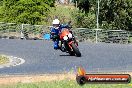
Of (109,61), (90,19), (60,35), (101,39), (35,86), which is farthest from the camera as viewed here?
(90,19)

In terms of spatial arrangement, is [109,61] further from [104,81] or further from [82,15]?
[82,15]

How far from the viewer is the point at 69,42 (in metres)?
20.5

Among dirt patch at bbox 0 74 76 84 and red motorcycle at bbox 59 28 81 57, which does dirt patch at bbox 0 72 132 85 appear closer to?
dirt patch at bbox 0 74 76 84

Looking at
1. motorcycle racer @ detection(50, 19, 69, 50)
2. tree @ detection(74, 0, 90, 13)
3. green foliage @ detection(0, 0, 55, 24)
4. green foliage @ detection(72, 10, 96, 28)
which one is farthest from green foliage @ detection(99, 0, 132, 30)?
motorcycle racer @ detection(50, 19, 69, 50)

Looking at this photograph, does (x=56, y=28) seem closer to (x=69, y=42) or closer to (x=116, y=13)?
(x=69, y=42)

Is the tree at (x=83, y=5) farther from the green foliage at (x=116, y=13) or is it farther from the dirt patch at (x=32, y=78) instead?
the dirt patch at (x=32, y=78)

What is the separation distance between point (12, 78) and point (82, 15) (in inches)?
1367

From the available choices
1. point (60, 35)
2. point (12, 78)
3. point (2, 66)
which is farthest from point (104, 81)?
point (60, 35)

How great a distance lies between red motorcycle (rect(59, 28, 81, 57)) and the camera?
2022cm

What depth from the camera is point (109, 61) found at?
18.4m

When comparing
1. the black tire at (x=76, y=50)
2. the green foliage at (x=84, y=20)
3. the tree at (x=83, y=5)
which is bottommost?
the green foliage at (x=84, y=20)

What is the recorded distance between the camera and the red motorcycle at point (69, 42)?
2022 centimetres

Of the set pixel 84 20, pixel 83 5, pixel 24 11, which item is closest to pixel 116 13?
pixel 84 20

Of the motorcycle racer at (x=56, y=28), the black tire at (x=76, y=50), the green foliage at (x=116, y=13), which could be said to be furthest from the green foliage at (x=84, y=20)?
the black tire at (x=76, y=50)
